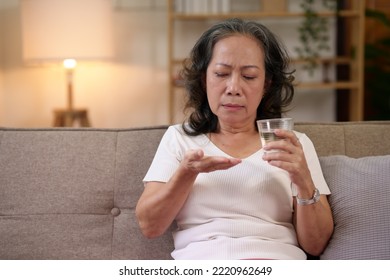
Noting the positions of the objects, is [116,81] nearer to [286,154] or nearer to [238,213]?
[238,213]

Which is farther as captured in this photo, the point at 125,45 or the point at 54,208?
the point at 125,45

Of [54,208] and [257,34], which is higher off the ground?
[257,34]

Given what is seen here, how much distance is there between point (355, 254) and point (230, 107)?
0.43 metres

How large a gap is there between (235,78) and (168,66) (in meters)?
1.80

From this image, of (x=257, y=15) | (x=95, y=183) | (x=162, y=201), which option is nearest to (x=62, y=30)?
(x=257, y=15)

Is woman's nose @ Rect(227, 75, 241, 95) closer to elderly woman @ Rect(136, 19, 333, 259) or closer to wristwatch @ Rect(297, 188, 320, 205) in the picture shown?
elderly woman @ Rect(136, 19, 333, 259)

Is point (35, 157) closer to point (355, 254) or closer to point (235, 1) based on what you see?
point (355, 254)

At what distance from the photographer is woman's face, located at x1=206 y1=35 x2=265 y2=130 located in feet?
3.91

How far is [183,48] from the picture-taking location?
3143 mm

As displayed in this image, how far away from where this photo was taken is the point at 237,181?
1162 mm

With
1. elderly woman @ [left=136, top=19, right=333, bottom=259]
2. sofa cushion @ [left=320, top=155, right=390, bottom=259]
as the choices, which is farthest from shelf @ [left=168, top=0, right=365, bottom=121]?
sofa cushion @ [left=320, top=155, right=390, bottom=259]

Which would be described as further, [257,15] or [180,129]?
[257,15]

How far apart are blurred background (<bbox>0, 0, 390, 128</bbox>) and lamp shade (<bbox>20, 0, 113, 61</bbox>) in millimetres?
→ 315
